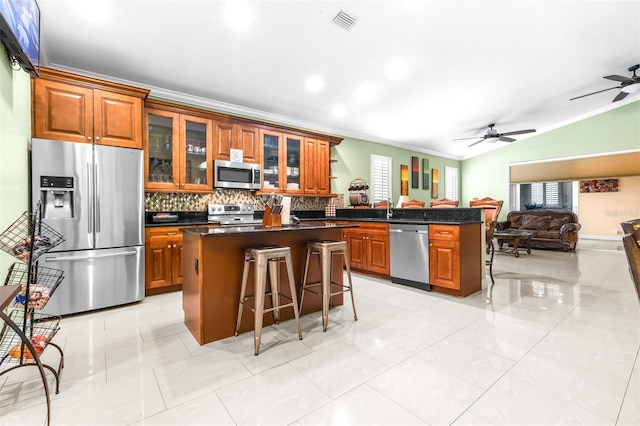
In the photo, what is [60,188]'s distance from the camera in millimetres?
2826

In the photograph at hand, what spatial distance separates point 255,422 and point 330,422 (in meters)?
0.37

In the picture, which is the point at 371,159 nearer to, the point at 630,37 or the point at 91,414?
the point at 630,37

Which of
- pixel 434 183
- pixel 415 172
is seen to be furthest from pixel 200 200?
pixel 434 183

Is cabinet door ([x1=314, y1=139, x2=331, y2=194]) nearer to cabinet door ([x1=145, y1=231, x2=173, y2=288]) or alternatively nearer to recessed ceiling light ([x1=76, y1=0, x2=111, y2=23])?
cabinet door ([x1=145, y1=231, x2=173, y2=288])

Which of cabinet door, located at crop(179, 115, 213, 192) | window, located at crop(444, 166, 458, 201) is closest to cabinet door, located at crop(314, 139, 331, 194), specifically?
cabinet door, located at crop(179, 115, 213, 192)

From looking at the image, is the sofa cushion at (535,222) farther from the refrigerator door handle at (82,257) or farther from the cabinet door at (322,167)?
the refrigerator door handle at (82,257)

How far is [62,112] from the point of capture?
2.93 meters

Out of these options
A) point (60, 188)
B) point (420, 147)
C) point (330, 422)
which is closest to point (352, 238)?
point (330, 422)

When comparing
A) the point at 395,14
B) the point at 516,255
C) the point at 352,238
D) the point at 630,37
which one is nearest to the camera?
the point at 395,14

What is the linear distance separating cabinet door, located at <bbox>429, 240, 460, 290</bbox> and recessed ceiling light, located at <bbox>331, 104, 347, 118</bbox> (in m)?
2.98

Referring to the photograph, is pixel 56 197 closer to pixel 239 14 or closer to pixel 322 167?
pixel 239 14

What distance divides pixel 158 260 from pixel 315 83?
10.8 ft

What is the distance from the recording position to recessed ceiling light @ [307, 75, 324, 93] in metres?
4.15

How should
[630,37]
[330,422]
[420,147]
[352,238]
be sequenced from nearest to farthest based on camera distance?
[330,422]
[630,37]
[352,238]
[420,147]
